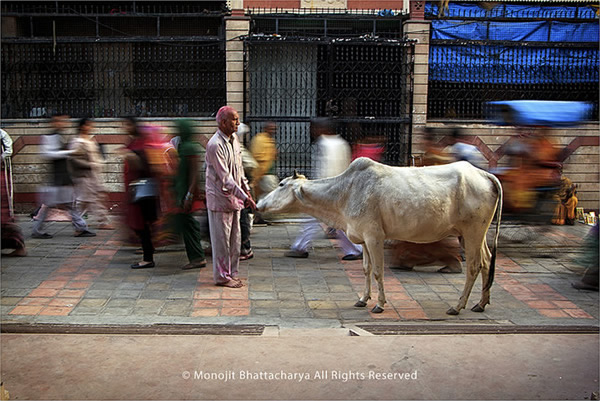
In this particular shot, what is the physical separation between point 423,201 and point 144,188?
138 inches

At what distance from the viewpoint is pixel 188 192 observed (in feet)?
25.8

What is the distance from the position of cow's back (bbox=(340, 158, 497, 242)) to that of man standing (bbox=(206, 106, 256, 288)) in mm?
1447

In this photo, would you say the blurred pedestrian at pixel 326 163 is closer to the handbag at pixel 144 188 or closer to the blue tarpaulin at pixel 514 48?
the handbag at pixel 144 188

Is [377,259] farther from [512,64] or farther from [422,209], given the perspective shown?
[512,64]

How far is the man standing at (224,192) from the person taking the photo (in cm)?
713

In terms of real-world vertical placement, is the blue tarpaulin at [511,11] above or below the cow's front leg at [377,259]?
above

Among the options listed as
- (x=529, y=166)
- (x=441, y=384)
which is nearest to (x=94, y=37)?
(x=529, y=166)

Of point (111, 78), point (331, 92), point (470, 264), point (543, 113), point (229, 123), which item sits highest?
point (111, 78)

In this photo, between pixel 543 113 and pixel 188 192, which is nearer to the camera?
pixel 188 192

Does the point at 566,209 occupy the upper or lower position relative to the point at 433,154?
lower

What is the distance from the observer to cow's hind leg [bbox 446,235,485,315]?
655 centimetres

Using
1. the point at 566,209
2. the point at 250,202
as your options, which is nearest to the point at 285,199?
the point at 250,202

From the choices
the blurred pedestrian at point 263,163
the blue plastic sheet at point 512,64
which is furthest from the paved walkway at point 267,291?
the blue plastic sheet at point 512,64

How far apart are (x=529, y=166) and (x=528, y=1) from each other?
17.8 ft
